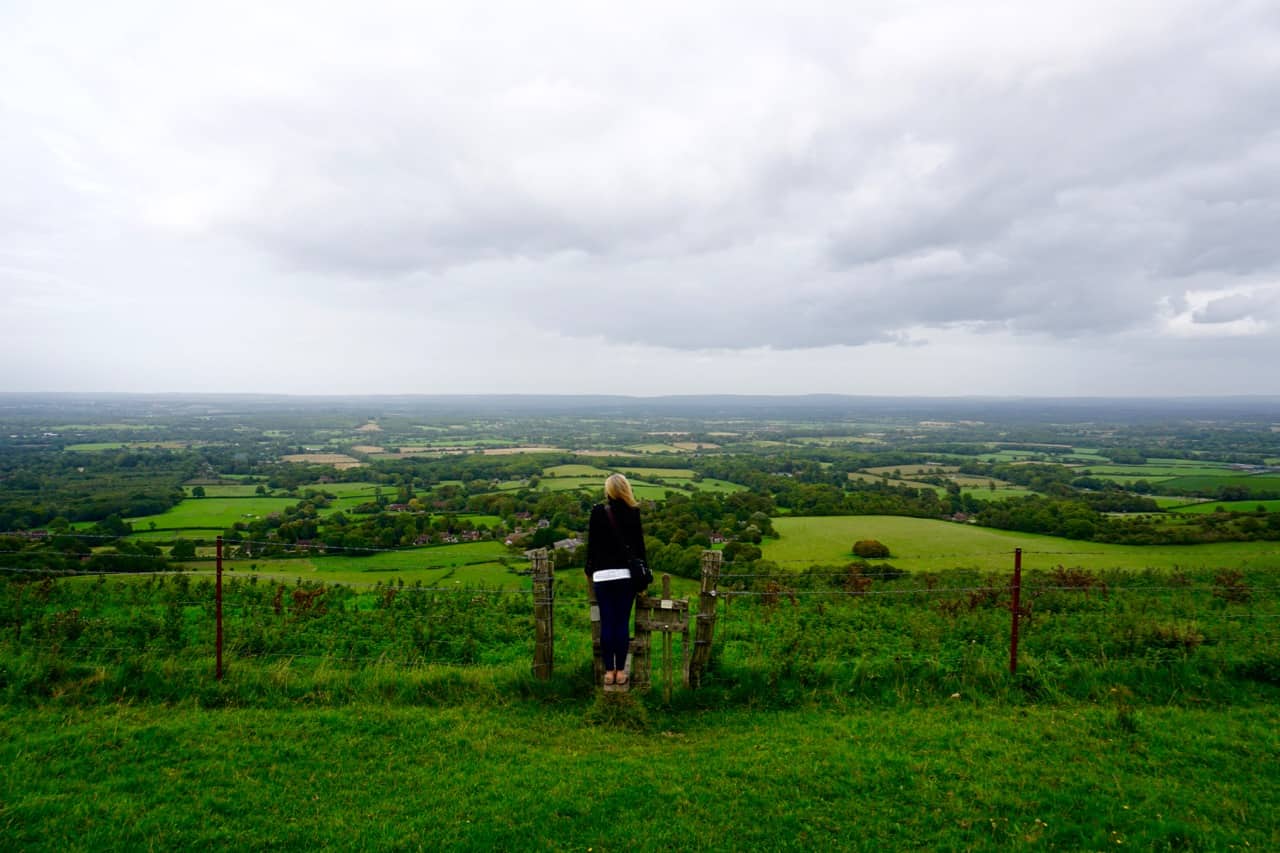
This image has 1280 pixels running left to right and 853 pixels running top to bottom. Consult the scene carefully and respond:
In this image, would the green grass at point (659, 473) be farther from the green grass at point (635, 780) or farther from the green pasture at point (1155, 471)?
the green grass at point (635, 780)

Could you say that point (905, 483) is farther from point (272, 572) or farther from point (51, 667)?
point (51, 667)

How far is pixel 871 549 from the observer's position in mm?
21766

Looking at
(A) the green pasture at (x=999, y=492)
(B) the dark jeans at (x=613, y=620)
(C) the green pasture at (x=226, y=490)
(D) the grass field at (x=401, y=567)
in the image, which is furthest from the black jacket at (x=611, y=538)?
(C) the green pasture at (x=226, y=490)

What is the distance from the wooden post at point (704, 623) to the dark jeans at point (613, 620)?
0.89 metres

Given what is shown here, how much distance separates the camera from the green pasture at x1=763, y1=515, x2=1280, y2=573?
18.6m

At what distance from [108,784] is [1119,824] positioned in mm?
7963

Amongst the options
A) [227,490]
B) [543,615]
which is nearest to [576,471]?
[227,490]

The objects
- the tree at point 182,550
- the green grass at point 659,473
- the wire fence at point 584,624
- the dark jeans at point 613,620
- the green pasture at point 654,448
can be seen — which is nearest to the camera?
the dark jeans at point 613,620

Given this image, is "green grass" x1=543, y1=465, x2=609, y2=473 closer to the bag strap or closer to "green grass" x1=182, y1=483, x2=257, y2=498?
"green grass" x1=182, y1=483, x2=257, y2=498

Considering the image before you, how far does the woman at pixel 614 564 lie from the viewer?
6852mm

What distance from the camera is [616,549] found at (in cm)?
686

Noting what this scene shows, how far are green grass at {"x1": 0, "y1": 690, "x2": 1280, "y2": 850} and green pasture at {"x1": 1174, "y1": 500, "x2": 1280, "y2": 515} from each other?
32.4 metres

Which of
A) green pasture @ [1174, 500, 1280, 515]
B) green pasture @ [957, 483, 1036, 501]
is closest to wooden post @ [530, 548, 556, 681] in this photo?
green pasture @ [1174, 500, 1280, 515]

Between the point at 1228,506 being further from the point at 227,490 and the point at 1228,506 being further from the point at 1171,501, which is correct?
the point at 227,490
